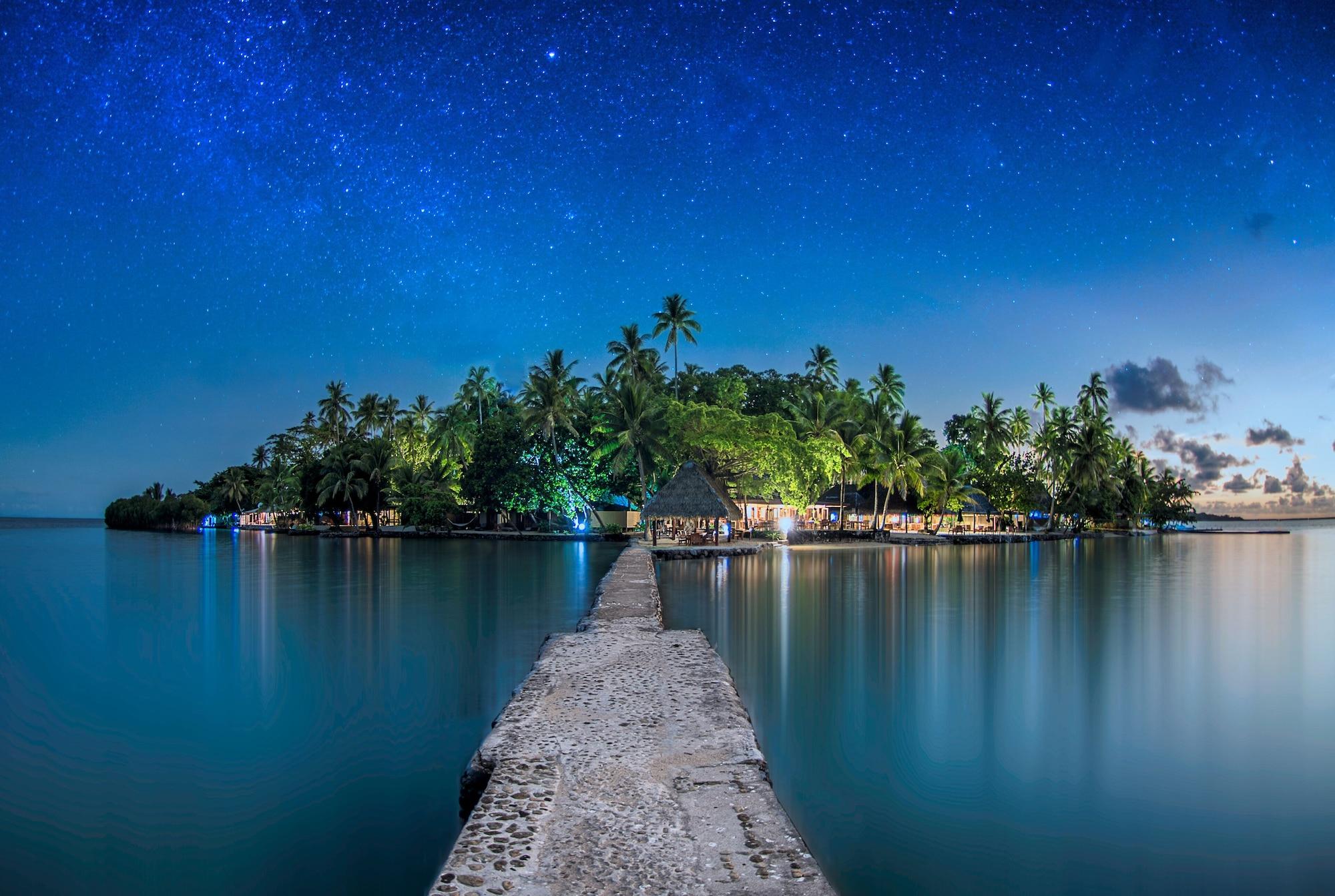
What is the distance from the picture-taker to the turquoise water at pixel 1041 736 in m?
5.98

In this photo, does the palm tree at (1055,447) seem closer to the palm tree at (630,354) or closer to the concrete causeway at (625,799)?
the palm tree at (630,354)

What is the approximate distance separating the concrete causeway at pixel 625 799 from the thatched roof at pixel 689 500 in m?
24.5

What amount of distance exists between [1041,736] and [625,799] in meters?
5.78

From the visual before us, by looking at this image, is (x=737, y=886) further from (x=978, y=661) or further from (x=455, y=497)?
(x=455, y=497)

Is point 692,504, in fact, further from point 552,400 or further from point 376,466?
point 376,466

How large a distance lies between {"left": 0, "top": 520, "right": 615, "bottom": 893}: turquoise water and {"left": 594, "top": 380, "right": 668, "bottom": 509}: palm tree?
1912cm

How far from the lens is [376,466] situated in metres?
57.1

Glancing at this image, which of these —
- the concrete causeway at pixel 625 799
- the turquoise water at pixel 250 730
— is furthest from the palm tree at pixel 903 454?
the concrete causeway at pixel 625 799

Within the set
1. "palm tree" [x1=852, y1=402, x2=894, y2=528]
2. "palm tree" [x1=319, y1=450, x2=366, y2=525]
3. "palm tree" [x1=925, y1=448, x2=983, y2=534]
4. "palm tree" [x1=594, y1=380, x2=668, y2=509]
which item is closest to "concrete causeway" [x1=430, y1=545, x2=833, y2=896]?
"palm tree" [x1=594, y1=380, x2=668, y2=509]

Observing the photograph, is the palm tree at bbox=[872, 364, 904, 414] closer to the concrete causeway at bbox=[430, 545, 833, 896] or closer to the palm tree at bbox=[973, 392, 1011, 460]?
the palm tree at bbox=[973, 392, 1011, 460]

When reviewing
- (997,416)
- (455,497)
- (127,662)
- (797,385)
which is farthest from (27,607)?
(997,416)

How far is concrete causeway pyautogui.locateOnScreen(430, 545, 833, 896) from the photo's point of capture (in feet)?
13.6

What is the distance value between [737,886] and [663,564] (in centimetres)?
2480

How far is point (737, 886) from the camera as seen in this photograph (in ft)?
13.4
